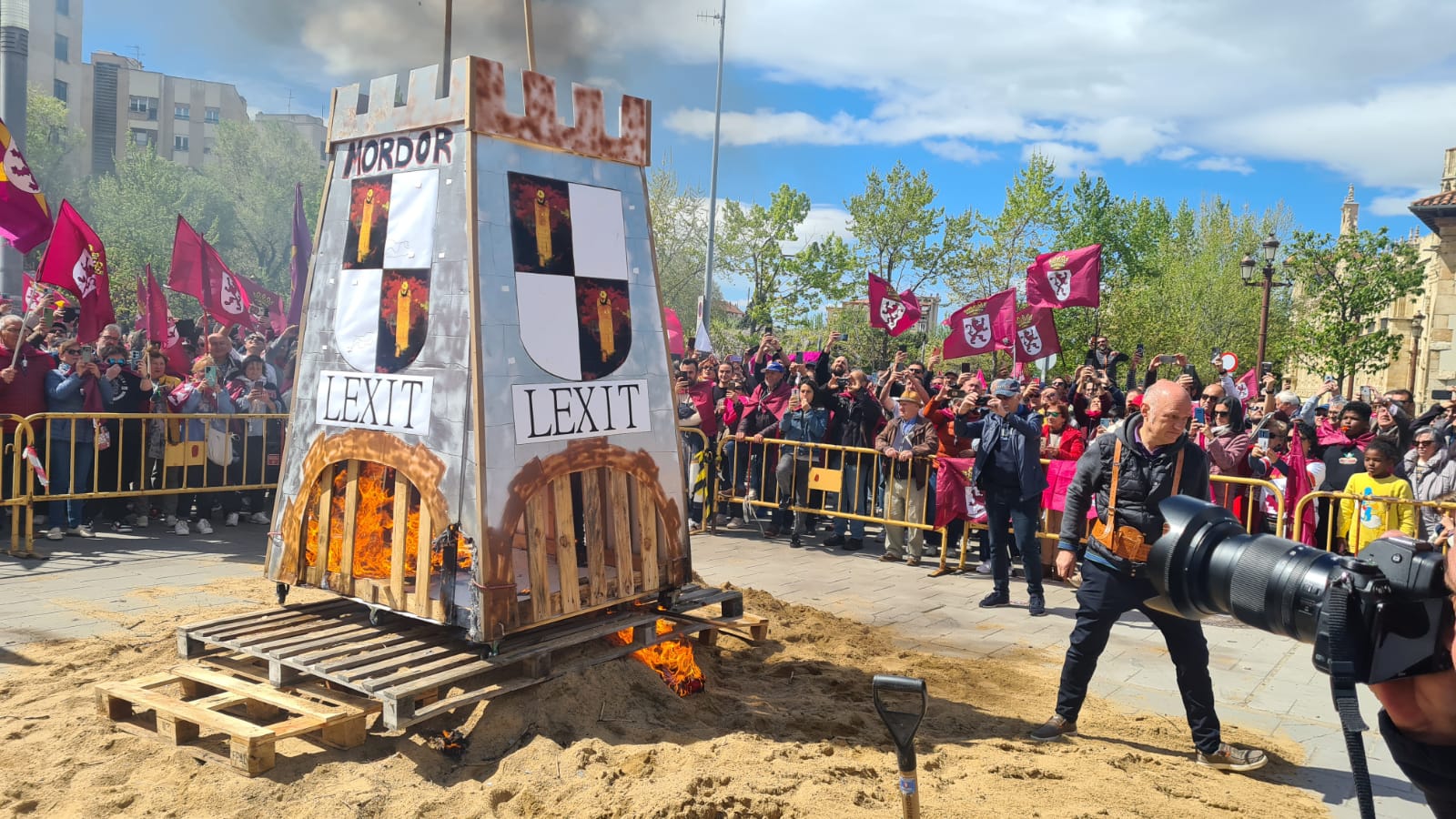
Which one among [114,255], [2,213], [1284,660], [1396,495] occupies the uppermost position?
[114,255]

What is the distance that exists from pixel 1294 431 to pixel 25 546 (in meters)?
12.5

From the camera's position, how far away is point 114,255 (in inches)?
1876

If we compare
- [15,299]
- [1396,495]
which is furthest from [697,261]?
[1396,495]

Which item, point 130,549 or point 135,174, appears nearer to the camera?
point 130,549

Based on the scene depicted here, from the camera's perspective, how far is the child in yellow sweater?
854 centimetres

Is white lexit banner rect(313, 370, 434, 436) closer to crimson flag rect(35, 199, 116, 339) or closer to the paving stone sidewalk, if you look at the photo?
the paving stone sidewalk

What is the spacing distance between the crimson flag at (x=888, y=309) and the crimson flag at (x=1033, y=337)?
7.59ft

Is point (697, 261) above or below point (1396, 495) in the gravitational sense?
above

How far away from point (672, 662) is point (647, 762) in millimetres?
1372

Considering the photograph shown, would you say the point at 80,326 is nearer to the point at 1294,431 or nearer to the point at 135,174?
the point at 1294,431

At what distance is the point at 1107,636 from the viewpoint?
17.6 ft

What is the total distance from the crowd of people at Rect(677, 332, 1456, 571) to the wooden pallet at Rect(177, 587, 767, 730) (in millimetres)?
4389

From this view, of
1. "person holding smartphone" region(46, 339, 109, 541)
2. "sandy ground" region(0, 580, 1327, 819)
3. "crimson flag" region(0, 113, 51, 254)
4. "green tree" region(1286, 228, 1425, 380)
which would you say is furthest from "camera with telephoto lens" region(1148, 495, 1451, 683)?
"green tree" region(1286, 228, 1425, 380)

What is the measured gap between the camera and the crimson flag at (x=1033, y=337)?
13664 mm
